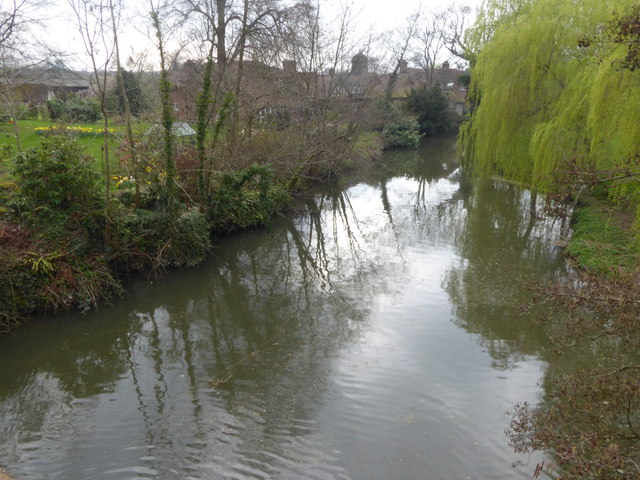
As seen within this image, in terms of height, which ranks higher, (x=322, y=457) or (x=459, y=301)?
(x=459, y=301)

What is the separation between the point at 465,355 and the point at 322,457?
3.45m

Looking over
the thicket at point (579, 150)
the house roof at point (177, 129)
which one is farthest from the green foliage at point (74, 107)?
the thicket at point (579, 150)

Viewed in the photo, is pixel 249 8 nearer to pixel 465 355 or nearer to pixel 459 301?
pixel 459 301

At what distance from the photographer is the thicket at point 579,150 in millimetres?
4539

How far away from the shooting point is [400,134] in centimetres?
3400

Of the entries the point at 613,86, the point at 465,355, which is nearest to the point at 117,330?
Result: the point at 465,355

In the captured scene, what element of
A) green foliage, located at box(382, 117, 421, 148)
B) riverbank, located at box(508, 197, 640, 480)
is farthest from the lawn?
green foliage, located at box(382, 117, 421, 148)

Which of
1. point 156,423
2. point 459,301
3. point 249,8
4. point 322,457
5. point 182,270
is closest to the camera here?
point 322,457

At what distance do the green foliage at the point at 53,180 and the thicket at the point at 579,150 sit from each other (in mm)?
8738

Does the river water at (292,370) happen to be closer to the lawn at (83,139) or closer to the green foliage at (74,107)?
the lawn at (83,139)

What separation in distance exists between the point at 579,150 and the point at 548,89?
255 cm

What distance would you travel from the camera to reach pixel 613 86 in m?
9.30

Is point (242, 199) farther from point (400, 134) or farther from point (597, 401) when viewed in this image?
point (400, 134)

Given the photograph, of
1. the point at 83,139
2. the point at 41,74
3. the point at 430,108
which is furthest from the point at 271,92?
the point at 430,108
